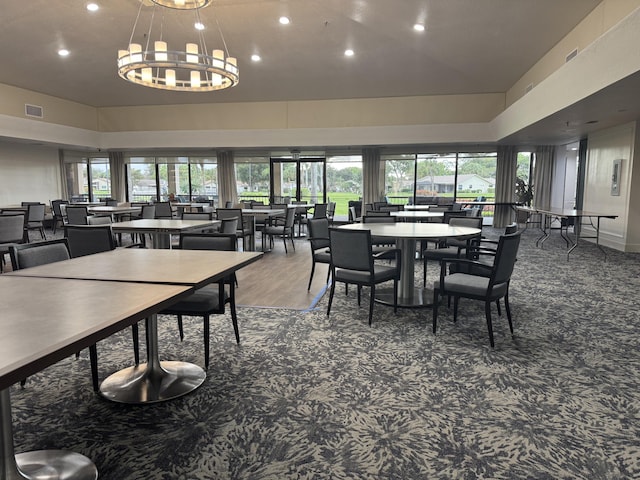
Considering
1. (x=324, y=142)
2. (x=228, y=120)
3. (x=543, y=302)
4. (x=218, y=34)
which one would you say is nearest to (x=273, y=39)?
(x=218, y=34)

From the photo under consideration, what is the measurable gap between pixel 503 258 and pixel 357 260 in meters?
1.27

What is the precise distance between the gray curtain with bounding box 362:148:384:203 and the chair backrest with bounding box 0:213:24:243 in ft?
31.0

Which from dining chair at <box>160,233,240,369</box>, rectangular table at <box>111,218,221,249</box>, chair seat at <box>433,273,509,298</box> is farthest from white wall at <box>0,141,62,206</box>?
chair seat at <box>433,273,509,298</box>

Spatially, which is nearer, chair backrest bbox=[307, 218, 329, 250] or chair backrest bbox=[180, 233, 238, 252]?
chair backrest bbox=[180, 233, 238, 252]

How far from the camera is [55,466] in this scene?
6.24ft

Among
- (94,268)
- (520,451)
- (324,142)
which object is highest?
(324,142)

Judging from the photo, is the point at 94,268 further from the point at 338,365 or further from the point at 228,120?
the point at 228,120

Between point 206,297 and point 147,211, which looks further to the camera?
point 147,211

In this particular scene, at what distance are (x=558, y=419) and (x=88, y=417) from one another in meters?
2.62

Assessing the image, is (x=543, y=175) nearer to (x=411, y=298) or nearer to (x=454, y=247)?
(x=454, y=247)

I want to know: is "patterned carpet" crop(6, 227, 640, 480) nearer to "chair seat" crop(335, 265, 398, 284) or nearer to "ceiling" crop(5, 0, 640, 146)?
"chair seat" crop(335, 265, 398, 284)

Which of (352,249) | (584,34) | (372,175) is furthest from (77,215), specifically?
(584,34)

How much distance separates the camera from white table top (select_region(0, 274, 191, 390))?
1.20 m

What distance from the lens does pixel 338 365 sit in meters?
3.06
